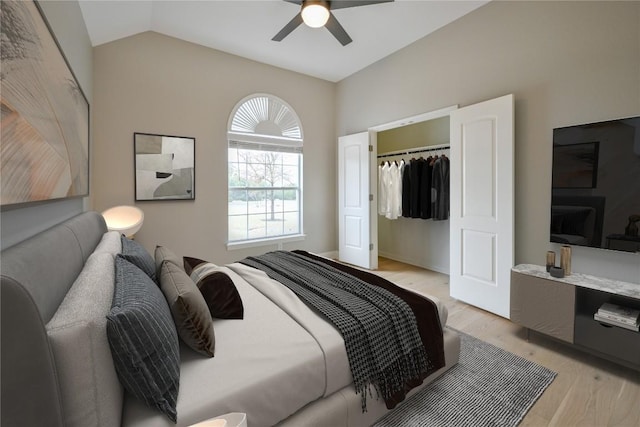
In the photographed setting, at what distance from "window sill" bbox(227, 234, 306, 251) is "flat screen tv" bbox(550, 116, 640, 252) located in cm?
310

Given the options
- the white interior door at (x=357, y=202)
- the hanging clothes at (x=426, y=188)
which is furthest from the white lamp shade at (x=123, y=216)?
the hanging clothes at (x=426, y=188)

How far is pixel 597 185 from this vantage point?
6.64 ft

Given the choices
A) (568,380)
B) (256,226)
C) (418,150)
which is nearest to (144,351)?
(568,380)

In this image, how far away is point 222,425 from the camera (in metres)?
0.78

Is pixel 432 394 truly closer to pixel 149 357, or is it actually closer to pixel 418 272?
pixel 149 357

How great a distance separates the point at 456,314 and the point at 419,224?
72.4 inches

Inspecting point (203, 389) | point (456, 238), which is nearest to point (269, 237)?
point (456, 238)

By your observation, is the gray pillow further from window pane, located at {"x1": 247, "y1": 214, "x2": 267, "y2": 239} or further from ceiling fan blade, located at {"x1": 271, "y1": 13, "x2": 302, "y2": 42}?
window pane, located at {"x1": 247, "y1": 214, "x2": 267, "y2": 239}

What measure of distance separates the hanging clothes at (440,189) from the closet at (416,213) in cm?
11

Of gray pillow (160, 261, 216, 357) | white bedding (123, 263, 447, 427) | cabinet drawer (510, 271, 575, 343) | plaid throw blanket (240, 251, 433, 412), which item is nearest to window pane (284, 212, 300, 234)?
plaid throw blanket (240, 251, 433, 412)

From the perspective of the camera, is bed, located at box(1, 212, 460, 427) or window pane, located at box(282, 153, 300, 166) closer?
bed, located at box(1, 212, 460, 427)

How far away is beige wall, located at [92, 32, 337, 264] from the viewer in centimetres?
294

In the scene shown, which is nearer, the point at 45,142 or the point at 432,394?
the point at 45,142

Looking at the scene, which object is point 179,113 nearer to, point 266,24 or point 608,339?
point 266,24
